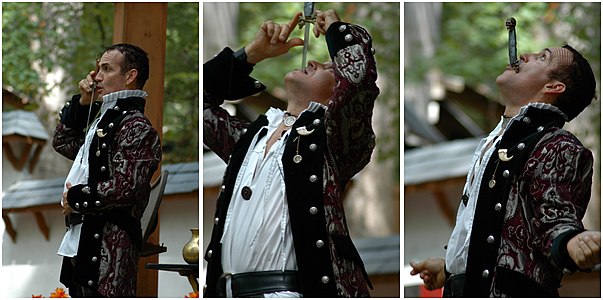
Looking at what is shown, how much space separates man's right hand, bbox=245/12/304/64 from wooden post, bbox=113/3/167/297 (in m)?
1.12

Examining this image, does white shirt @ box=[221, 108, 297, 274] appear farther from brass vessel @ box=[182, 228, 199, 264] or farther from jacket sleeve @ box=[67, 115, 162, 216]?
brass vessel @ box=[182, 228, 199, 264]

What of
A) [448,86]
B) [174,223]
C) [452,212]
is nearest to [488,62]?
[448,86]

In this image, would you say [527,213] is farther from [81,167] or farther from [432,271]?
[81,167]

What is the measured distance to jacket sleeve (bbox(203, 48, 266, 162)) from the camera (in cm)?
421

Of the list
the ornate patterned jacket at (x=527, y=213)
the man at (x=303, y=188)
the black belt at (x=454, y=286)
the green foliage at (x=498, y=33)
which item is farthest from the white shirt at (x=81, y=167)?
the green foliage at (x=498, y=33)

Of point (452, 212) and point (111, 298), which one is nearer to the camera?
point (111, 298)

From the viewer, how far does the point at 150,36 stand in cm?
536

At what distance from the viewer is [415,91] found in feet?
46.5

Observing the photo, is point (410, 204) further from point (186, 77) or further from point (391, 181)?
point (391, 181)

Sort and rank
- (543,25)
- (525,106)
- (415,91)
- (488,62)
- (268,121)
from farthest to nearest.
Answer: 1. (415,91)
2. (488,62)
3. (543,25)
4. (268,121)
5. (525,106)

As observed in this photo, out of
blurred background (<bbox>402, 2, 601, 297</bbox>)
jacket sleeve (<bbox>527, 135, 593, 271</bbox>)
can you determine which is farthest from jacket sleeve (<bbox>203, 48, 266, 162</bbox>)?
blurred background (<bbox>402, 2, 601, 297</bbox>)

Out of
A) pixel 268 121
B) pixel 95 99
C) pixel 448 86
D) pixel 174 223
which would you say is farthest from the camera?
pixel 448 86

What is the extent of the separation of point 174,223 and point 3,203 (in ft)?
4.91

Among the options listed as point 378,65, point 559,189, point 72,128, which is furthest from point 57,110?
point 378,65
